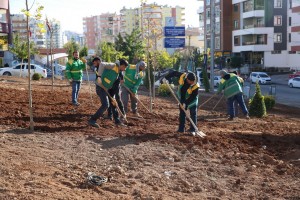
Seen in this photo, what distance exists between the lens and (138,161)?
6.34m

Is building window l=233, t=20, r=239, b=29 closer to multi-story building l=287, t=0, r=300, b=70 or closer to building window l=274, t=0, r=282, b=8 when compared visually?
building window l=274, t=0, r=282, b=8

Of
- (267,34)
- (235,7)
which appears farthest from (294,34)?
(235,7)

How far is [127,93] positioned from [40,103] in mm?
2755

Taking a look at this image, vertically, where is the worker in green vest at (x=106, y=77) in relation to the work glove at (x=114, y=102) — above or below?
above

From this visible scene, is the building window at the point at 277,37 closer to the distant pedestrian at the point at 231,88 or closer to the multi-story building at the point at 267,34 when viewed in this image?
the multi-story building at the point at 267,34

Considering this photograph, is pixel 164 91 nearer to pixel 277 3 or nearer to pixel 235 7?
pixel 277 3

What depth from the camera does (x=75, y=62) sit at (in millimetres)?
11500

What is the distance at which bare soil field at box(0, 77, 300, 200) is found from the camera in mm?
5004

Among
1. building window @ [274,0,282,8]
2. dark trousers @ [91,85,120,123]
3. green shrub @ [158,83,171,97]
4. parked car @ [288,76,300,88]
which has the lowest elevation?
parked car @ [288,76,300,88]

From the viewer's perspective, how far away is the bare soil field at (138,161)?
5004 millimetres

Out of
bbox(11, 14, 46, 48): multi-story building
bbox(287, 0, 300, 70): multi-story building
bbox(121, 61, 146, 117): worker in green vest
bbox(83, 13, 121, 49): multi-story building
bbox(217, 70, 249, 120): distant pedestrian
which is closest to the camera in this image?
bbox(11, 14, 46, 48): multi-story building

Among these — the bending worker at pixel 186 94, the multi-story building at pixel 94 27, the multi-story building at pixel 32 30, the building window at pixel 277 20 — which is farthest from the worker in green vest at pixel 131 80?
the multi-story building at pixel 94 27

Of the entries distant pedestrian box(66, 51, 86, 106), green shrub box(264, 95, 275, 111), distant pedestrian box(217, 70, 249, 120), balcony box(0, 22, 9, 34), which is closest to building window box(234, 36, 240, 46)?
balcony box(0, 22, 9, 34)

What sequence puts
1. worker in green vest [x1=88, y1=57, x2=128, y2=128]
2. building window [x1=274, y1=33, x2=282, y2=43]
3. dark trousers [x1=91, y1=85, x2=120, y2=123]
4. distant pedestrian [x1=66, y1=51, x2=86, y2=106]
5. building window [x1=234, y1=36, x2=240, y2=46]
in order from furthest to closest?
building window [x1=234, y1=36, x2=240, y2=46]
building window [x1=274, y1=33, x2=282, y2=43]
distant pedestrian [x1=66, y1=51, x2=86, y2=106]
worker in green vest [x1=88, y1=57, x2=128, y2=128]
dark trousers [x1=91, y1=85, x2=120, y2=123]
